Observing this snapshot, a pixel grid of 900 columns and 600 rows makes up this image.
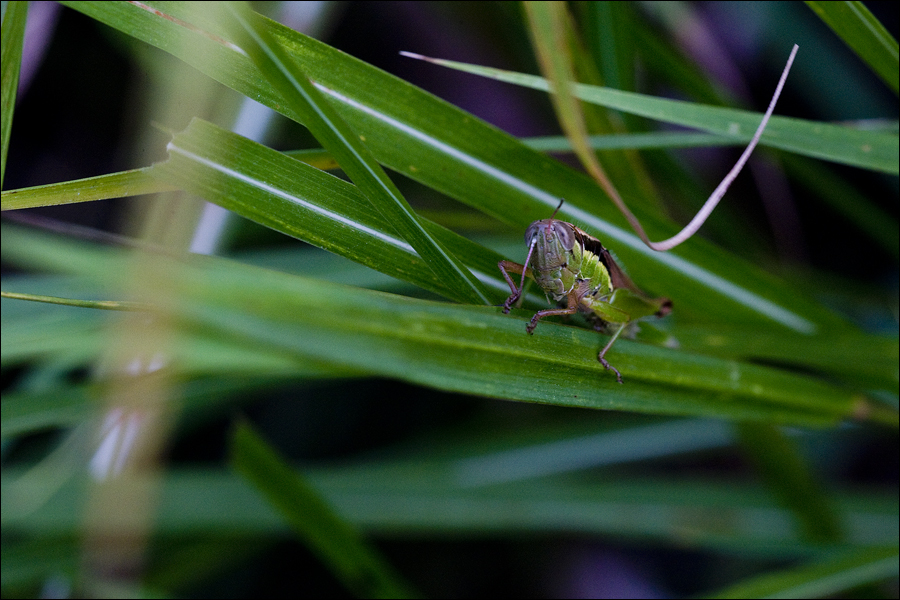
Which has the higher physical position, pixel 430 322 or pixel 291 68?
pixel 291 68

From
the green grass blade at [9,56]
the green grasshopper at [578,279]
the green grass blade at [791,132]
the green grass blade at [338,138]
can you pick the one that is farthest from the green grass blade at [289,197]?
the green grass blade at [791,132]

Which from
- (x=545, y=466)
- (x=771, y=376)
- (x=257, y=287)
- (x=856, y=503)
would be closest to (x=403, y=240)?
(x=257, y=287)

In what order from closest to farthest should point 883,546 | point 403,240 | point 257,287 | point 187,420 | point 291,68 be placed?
point 257,287 → point 291,68 → point 403,240 → point 883,546 → point 187,420

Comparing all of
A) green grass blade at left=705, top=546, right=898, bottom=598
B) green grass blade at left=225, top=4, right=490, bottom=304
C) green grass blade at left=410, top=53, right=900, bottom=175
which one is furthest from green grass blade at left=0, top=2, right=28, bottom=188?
green grass blade at left=705, top=546, right=898, bottom=598

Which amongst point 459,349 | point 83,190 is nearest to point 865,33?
point 459,349

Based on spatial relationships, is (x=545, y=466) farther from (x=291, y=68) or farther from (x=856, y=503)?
(x=291, y=68)

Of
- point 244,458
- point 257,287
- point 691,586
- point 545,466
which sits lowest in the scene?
point 257,287

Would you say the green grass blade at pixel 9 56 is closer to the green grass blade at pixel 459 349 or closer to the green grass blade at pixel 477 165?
the green grass blade at pixel 477 165

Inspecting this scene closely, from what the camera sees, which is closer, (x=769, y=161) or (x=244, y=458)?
(x=244, y=458)
